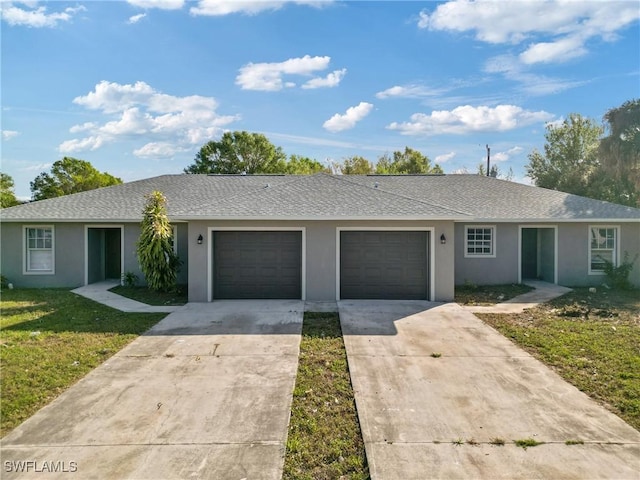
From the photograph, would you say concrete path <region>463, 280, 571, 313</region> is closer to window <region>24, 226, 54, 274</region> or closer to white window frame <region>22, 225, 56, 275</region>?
white window frame <region>22, 225, 56, 275</region>

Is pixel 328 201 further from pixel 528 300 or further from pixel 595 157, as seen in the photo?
pixel 595 157

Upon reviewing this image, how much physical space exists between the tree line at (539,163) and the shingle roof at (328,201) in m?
8.57

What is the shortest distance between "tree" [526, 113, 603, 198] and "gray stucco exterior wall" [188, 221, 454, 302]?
23.2m

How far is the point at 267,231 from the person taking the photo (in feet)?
35.2

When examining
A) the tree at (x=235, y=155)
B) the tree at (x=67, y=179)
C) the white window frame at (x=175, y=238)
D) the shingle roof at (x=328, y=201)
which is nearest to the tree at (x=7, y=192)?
the tree at (x=67, y=179)

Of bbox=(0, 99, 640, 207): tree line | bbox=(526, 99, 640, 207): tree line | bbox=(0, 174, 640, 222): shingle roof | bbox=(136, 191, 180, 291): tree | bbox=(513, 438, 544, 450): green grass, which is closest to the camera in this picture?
bbox=(513, 438, 544, 450): green grass

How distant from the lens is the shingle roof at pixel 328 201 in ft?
34.1

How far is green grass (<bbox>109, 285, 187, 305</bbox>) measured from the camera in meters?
10.6

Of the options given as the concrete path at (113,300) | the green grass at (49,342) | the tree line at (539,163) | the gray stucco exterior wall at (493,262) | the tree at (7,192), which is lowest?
the green grass at (49,342)

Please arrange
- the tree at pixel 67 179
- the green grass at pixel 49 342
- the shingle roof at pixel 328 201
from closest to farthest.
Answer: the green grass at pixel 49 342
the shingle roof at pixel 328 201
the tree at pixel 67 179

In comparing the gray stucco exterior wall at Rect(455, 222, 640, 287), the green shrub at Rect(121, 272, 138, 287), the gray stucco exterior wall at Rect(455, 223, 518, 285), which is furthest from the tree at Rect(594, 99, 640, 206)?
the green shrub at Rect(121, 272, 138, 287)

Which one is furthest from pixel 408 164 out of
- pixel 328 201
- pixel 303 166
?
pixel 328 201

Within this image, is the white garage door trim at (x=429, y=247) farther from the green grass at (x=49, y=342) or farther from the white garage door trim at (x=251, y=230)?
the green grass at (x=49, y=342)

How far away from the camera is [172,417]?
14.6 ft
